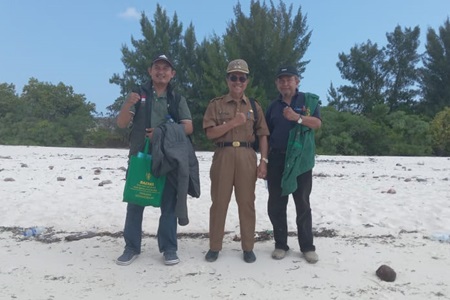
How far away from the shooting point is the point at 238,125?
415 cm

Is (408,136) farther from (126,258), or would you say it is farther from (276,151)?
(126,258)

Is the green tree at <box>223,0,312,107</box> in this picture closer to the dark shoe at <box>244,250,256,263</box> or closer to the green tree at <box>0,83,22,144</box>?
the green tree at <box>0,83,22,144</box>

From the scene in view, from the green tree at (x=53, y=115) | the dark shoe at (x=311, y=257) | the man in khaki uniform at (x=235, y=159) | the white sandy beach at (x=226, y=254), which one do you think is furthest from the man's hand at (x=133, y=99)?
the green tree at (x=53, y=115)

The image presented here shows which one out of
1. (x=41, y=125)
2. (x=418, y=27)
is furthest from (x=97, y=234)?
(x=418, y=27)

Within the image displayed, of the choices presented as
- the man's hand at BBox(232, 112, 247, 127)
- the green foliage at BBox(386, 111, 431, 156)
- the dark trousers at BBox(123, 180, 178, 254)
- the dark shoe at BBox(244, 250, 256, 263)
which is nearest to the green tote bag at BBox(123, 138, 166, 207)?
the dark trousers at BBox(123, 180, 178, 254)

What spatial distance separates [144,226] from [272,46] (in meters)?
26.0

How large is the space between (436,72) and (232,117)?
38088 millimetres

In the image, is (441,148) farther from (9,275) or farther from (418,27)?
(9,275)

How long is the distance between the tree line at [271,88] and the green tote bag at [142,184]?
2189 centimetres

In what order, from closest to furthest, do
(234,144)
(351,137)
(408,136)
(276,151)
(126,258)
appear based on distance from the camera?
(126,258), (234,144), (276,151), (351,137), (408,136)

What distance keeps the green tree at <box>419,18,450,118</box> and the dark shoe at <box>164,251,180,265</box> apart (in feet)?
114

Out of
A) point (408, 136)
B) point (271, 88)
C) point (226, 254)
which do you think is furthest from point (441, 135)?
point (226, 254)

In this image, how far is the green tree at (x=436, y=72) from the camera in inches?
1407

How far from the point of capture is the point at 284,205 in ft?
14.5
